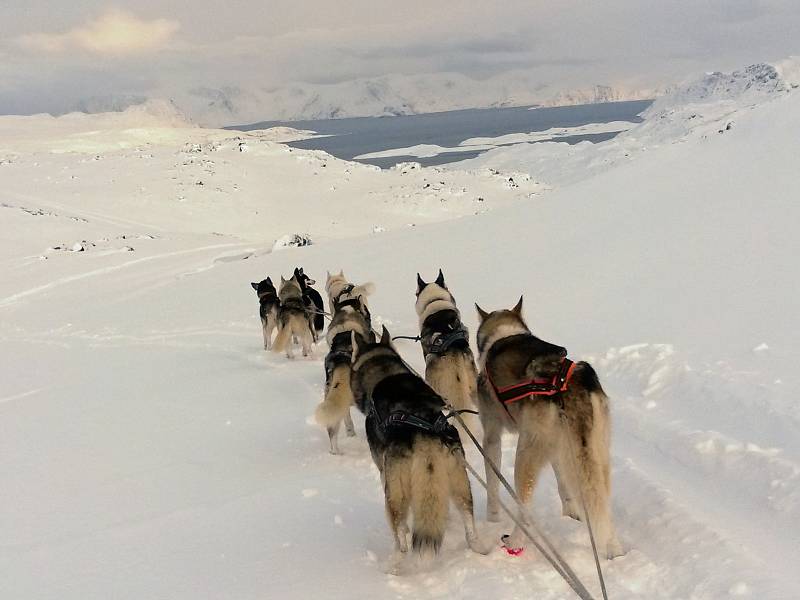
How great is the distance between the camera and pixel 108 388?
9195 mm

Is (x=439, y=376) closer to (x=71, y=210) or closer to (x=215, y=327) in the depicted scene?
(x=215, y=327)

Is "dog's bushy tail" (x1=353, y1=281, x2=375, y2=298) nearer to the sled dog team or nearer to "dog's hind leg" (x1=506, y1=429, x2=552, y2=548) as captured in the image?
the sled dog team

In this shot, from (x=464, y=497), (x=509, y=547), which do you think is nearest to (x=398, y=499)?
(x=464, y=497)

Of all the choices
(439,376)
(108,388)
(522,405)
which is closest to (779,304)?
(439,376)

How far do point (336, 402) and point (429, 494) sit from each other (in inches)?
85.9

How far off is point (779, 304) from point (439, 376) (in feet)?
15.0

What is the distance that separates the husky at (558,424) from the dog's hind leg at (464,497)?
0.73 feet

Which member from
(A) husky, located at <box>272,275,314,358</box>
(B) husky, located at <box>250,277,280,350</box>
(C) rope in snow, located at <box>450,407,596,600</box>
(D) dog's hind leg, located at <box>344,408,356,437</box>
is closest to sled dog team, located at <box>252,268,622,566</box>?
(C) rope in snow, located at <box>450,407,596,600</box>

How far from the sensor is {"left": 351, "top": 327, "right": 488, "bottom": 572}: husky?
331cm

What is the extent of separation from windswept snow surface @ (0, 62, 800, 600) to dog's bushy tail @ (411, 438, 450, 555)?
0.31 metres

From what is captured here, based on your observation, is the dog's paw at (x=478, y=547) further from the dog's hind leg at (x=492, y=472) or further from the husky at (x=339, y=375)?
the husky at (x=339, y=375)

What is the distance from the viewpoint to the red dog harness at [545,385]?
11.0 ft

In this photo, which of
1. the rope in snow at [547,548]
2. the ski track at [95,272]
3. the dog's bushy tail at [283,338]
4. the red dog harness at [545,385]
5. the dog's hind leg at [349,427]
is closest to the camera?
the rope in snow at [547,548]

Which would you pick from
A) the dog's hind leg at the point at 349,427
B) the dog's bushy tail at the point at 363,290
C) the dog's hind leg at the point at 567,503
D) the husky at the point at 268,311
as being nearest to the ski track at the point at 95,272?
the husky at the point at 268,311
